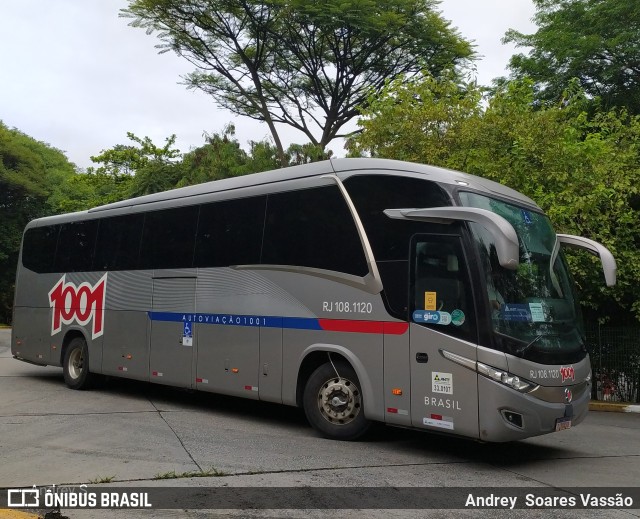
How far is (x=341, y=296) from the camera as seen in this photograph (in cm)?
886

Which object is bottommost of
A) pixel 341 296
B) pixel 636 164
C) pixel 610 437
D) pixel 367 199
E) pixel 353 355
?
pixel 610 437

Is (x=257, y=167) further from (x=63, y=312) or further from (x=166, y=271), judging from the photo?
(x=166, y=271)

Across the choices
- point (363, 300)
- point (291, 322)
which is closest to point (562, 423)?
point (363, 300)

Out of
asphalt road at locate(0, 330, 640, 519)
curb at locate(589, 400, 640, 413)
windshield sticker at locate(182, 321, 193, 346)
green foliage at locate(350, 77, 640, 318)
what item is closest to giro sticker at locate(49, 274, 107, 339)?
asphalt road at locate(0, 330, 640, 519)

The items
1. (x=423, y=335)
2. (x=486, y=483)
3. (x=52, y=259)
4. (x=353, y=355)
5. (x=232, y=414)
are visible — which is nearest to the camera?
(x=486, y=483)

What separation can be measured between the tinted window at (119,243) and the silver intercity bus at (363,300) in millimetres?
76

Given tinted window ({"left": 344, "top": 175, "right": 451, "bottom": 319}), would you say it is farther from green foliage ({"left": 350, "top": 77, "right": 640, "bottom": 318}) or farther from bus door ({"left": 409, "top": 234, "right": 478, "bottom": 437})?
green foliage ({"left": 350, "top": 77, "right": 640, "bottom": 318})

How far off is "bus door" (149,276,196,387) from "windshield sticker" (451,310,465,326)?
4857 mm

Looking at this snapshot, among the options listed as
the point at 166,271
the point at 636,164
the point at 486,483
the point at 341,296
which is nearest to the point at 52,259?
the point at 166,271

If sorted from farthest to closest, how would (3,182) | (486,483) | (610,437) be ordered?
1. (3,182)
2. (610,437)
3. (486,483)

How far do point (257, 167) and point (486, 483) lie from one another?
18.1m

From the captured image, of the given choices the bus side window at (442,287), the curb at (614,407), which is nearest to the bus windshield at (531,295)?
the bus side window at (442,287)

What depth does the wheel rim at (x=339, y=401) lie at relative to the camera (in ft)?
28.7

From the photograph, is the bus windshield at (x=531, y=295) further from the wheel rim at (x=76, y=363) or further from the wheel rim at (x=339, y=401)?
the wheel rim at (x=76, y=363)
